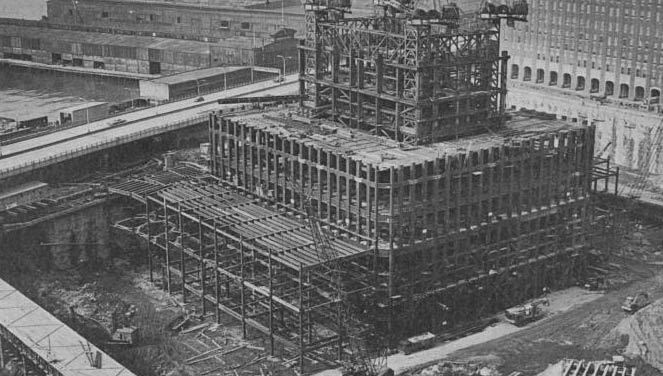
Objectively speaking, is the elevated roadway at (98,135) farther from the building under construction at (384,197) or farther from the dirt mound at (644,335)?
the dirt mound at (644,335)

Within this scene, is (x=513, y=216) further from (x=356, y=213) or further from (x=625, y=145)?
(x=625, y=145)

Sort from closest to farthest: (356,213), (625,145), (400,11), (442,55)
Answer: (356,213), (442,55), (400,11), (625,145)

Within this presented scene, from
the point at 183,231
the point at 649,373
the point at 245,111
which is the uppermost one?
the point at 245,111

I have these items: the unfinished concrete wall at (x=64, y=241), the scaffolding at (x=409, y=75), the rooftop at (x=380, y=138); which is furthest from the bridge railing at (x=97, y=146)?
the scaffolding at (x=409, y=75)

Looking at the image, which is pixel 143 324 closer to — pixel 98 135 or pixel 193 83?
pixel 98 135

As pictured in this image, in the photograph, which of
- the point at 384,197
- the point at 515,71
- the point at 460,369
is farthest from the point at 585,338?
the point at 515,71

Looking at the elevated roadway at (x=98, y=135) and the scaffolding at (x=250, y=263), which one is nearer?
the scaffolding at (x=250, y=263)

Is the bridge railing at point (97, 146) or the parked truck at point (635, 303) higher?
the bridge railing at point (97, 146)

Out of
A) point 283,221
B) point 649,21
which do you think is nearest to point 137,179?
point 283,221
